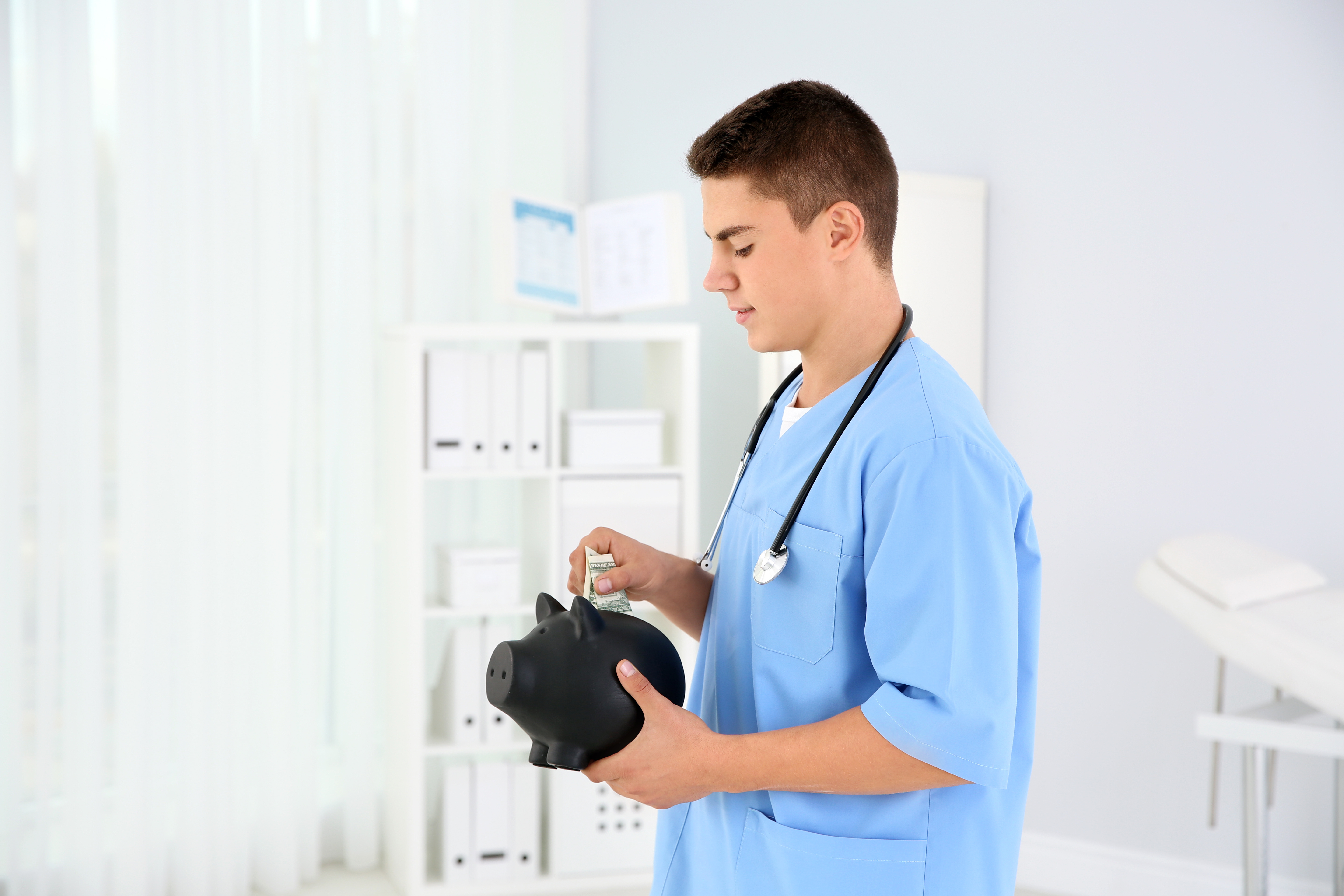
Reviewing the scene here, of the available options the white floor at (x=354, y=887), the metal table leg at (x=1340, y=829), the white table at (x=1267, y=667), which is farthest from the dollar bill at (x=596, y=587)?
the metal table leg at (x=1340, y=829)

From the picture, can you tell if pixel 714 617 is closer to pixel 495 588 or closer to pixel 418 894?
pixel 495 588

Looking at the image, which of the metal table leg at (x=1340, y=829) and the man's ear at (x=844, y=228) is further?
the metal table leg at (x=1340, y=829)

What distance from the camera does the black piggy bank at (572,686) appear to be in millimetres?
953

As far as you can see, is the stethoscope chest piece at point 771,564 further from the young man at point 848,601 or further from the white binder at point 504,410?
the white binder at point 504,410

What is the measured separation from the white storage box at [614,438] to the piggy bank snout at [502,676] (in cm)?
152

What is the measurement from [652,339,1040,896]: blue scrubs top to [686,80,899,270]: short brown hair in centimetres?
16

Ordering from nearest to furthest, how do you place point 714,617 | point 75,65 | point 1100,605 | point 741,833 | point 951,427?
1. point 951,427
2. point 741,833
3. point 714,617
4. point 75,65
5. point 1100,605

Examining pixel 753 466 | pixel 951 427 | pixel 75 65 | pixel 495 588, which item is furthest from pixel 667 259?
pixel 951 427

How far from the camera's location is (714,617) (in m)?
1.15

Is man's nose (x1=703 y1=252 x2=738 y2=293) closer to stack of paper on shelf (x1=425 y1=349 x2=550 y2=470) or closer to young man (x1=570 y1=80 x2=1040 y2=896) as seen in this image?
young man (x1=570 y1=80 x2=1040 y2=896)

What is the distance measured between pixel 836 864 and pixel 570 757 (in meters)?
0.26

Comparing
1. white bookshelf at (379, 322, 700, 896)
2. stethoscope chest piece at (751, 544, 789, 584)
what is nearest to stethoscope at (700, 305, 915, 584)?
stethoscope chest piece at (751, 544, 789, 584)

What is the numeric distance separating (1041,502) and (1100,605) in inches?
11.2

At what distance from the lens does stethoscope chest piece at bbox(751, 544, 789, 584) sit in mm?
985
